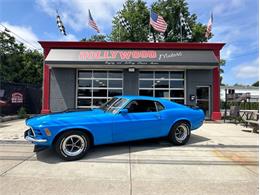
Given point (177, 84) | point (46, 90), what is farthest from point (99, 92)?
point (177, 84)

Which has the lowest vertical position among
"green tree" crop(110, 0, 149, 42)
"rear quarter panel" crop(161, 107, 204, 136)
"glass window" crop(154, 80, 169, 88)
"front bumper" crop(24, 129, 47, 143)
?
"front bumper" crop(24, 129, 47, 143)

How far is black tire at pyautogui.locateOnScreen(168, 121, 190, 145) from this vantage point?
688 centimetres

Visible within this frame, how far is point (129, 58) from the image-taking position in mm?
13422

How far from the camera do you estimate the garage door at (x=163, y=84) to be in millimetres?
14492

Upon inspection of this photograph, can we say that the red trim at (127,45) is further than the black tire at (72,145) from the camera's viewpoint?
Yes

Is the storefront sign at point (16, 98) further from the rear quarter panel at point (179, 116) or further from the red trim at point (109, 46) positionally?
the rear quarter panel at point (179, 116)

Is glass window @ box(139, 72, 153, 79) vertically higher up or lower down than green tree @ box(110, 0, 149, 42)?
Answer: lower down

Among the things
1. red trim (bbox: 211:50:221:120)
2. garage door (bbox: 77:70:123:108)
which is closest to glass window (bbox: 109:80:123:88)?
garage door (bbox: 77:70:123:108)

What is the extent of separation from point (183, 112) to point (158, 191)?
371 cm

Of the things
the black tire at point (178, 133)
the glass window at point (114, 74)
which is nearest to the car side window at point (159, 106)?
the black tire at point (178, 133)

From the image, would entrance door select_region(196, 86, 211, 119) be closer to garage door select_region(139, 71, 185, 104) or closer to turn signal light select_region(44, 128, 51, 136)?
garage door select_region(139, 71, 185, 104)

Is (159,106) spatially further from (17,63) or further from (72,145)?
(17,63)

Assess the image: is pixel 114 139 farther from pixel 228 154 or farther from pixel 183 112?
pixel 228 154

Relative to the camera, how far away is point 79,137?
552 centimetres
